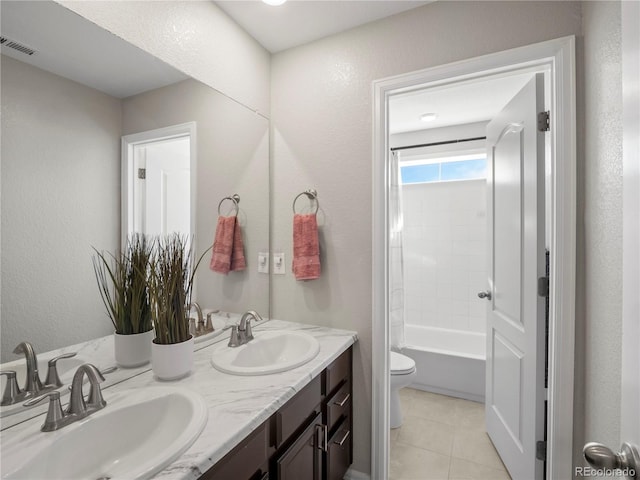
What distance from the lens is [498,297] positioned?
195cm

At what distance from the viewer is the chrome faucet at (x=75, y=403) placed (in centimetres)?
81

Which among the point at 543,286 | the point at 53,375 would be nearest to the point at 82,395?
the point at 53,375

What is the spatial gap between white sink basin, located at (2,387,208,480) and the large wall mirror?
0.27 meters

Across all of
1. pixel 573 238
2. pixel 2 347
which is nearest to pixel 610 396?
pixel 573 238

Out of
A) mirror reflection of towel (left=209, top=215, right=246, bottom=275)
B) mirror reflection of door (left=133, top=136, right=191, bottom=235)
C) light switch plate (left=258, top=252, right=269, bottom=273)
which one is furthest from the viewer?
light switch plate (left=258, top=252, right=269, bottom=273)

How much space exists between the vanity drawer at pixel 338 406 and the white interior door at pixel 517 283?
2.95ft

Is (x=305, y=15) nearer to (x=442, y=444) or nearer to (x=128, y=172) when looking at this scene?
(x=128, y=172)

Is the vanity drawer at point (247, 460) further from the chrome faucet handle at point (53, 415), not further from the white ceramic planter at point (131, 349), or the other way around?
the white ceramic planter at point (131, 349)

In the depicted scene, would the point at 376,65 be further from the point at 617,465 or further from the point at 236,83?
the point at 617,465

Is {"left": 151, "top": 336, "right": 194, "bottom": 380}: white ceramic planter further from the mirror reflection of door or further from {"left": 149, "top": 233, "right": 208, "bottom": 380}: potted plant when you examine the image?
the mirror reflection of door

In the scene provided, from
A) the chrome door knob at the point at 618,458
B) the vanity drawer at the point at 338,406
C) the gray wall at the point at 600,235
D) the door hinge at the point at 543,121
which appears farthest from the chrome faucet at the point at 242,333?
the door hinge at the point at 543,121

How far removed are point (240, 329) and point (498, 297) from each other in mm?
1541

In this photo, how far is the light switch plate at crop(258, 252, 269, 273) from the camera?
1914mm

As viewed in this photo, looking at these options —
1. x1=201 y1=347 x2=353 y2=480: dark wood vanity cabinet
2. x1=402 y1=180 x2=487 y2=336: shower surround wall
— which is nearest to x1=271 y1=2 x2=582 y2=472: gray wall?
x1=201 y1=347 x2=353 y2=480: dark wood vanity cabinet
